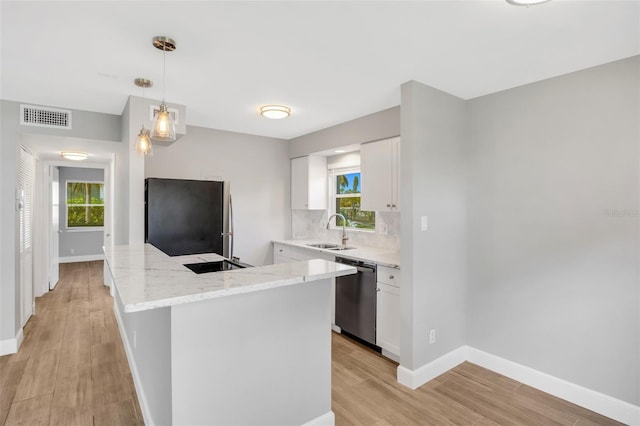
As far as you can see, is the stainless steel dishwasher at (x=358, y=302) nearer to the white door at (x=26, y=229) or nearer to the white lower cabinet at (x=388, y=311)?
the white lower cabinet at (x=388, y=311)

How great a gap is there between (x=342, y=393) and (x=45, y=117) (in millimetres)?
3669

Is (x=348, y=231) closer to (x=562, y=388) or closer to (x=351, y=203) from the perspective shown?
(x=351, y=203)

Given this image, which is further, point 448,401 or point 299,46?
point 448,401

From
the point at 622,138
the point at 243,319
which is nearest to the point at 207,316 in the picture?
the point at 243,319

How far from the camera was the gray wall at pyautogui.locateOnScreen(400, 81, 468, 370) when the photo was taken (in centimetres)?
255

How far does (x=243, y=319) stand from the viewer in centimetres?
164

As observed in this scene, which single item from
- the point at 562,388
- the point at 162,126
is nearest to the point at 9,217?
the point at 162,126

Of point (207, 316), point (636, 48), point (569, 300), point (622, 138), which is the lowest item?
point (569, 300)

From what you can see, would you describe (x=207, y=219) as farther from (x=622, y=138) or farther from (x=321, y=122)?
(x=622, y=138)

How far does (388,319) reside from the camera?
296 cm

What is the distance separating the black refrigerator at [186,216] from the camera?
305 centimetres

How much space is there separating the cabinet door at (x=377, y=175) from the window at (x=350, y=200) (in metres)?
0.55

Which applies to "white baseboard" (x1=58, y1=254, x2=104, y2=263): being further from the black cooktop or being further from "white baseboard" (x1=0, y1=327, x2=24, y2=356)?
the black cooktop

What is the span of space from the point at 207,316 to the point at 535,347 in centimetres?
251
